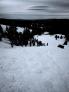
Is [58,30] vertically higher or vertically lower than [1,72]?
higher

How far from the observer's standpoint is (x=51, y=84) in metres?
3.75

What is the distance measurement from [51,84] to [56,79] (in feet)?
1.19

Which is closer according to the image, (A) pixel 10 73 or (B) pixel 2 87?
(B) pixel 2 87

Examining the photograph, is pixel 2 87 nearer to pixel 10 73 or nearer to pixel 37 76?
pixel 10 73

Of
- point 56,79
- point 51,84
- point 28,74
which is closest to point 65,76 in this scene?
point 56,79

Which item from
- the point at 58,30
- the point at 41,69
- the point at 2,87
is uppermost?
the point at 58,30

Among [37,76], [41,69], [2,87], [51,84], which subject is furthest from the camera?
[41,69]

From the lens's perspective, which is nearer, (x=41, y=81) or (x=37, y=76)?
(x=41, y=81)

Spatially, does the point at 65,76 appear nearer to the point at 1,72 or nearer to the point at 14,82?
the point at 14,82

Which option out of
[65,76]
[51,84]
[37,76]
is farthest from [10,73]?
[65,76]

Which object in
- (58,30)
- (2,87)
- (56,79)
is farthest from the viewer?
(56,79)

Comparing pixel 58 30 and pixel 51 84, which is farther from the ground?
pixel 58 30

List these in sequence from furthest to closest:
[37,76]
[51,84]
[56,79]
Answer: [37,76]
[56,79]
[51,84]

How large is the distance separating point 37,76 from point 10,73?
0.71 meters
